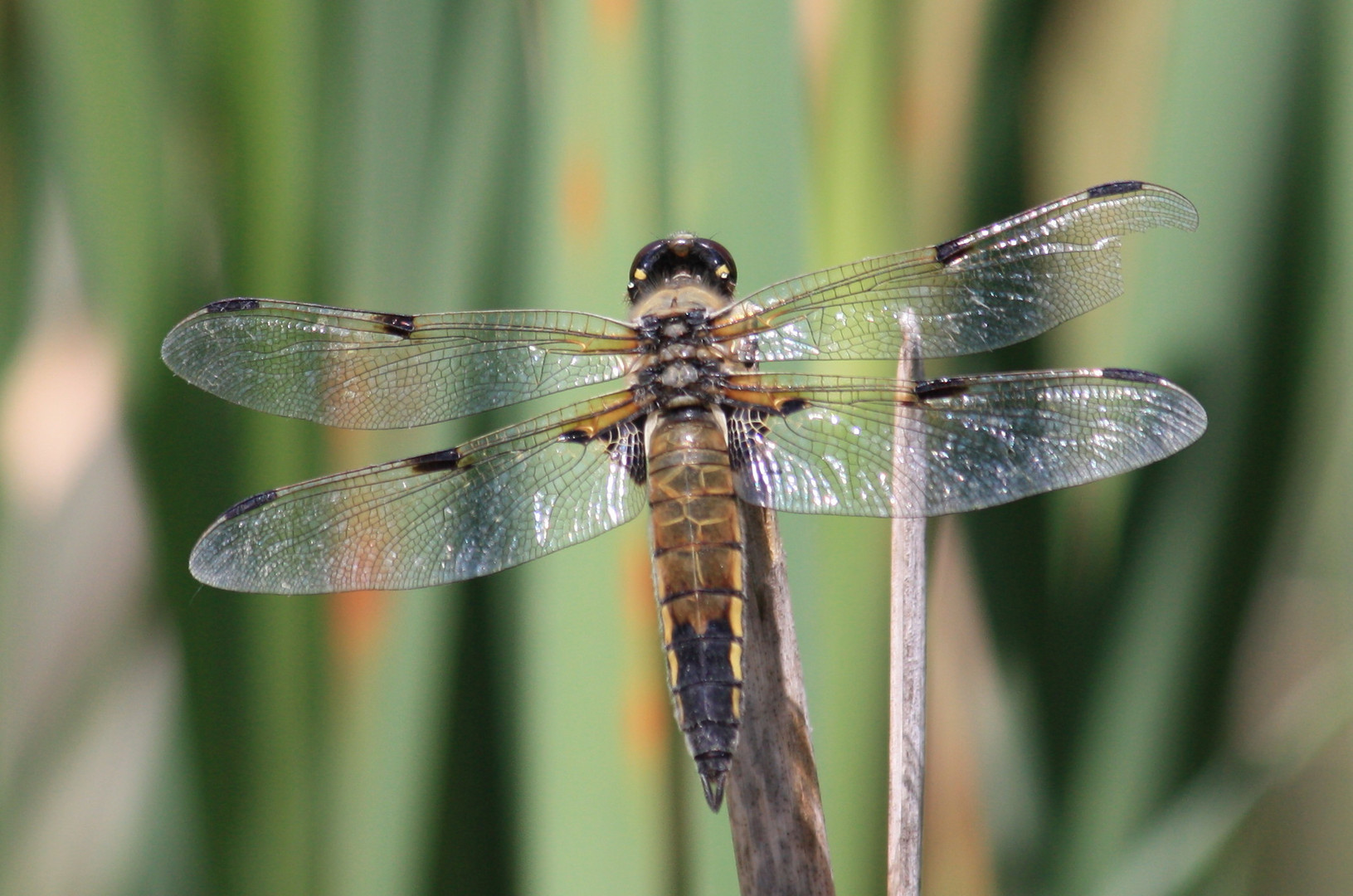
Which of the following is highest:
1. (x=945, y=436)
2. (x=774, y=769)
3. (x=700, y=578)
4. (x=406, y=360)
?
(x=406, y=360)

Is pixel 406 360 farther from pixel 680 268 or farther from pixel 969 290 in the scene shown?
pixel 969 290

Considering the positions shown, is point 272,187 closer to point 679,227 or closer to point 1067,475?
point 679,227

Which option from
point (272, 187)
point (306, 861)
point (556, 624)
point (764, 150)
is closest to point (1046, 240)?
point (764, 150)

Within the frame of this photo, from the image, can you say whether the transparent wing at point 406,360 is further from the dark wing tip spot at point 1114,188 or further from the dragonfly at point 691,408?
the dark wing tip spot at point 1114,188

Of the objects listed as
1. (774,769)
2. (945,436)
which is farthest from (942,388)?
(774,769)

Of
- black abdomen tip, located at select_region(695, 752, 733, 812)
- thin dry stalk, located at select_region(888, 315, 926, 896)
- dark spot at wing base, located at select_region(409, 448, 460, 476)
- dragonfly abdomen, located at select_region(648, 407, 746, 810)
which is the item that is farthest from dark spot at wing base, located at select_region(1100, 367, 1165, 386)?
dark spot at wing base, located at select_region(409, 448, 460, 476)

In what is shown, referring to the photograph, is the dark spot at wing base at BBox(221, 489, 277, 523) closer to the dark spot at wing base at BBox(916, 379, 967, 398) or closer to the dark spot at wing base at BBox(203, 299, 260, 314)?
the dark spot at wing base at BBox(203, 299, 260, 314)
